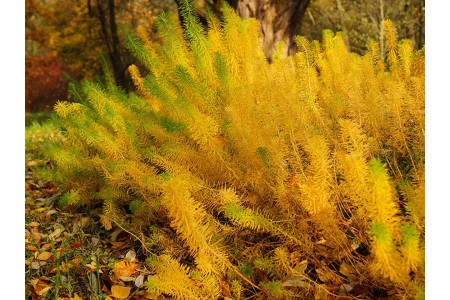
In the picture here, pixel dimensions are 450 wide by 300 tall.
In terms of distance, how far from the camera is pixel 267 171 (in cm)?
147

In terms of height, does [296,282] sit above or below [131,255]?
above

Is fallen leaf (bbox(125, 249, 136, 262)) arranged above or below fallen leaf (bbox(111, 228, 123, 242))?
above

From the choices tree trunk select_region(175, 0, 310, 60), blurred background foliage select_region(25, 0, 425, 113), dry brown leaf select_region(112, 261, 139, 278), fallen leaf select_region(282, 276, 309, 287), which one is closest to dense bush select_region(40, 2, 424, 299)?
fallen leaf select_region(282, 276, 309, 287)

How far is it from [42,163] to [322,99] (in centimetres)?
220

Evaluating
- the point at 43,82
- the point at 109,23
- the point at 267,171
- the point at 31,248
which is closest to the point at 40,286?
the point at 31,248

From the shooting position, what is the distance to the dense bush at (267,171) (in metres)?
1.13

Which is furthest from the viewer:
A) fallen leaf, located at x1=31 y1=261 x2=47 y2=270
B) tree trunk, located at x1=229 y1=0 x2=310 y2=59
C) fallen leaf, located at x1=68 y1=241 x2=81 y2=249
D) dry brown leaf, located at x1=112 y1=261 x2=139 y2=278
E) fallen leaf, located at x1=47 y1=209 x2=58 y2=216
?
tree trunk, located at x1=229 y1=0 x2=310 y2=59

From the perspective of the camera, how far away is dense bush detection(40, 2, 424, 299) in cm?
113

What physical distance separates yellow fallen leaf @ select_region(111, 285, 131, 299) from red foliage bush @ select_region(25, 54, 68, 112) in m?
11.2

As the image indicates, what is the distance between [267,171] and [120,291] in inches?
24.6

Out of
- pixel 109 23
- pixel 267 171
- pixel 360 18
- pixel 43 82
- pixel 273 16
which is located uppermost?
pixel 273 16

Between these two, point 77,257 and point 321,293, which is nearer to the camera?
point 321,293

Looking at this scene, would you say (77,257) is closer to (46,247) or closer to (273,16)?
(46,247)

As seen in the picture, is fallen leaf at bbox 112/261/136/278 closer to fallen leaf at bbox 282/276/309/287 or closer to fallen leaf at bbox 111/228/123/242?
fallen leaf at bbox 111/228/123/242
